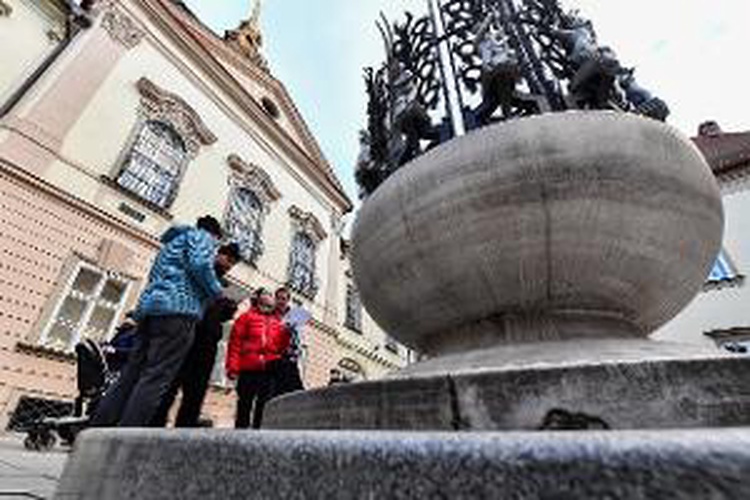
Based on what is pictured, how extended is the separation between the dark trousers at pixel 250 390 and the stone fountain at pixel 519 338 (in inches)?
86.4

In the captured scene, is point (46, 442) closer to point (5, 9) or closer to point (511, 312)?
point (511, 312)

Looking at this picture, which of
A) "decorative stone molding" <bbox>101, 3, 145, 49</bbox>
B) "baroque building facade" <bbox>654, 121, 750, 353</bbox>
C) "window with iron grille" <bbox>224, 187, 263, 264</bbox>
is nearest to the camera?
"decorative stone molding" <bbox>101, 3, 145, 49</bbox>

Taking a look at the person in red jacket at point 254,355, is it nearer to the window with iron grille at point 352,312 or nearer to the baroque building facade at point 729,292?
the baroque building facade at point 729,292

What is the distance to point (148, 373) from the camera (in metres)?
2.42

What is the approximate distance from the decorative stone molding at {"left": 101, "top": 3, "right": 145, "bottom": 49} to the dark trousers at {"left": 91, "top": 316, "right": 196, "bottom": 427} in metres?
11.1

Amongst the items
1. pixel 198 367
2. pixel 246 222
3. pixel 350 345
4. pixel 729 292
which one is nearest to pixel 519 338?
pixel 198 367

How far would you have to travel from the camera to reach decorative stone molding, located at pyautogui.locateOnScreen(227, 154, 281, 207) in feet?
45.5

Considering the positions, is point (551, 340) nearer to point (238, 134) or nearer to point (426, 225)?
point (426, 225)

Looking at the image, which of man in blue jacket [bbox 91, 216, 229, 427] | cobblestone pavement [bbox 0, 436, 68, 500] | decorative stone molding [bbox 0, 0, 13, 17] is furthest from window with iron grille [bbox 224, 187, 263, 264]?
man in blue jacket [bbox 91, 216, 229, 427]

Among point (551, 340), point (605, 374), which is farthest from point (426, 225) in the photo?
point (605, 374)

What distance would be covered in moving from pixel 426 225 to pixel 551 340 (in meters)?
0.68

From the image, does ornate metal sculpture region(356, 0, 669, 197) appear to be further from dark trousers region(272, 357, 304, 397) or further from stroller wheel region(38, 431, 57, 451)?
stroller wheel region(38, 431, 57, 451)

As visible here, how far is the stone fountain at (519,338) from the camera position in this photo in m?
0.58

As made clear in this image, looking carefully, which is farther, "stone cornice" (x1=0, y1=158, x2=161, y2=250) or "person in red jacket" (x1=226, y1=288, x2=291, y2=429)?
"stone cornice" (x1=0, y1=158, x2=161, y2=250)
